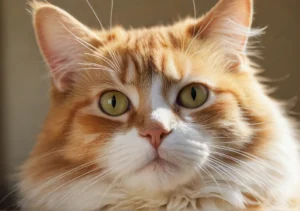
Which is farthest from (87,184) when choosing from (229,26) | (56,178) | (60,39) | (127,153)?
(229,26)

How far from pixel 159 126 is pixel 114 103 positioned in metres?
0.21

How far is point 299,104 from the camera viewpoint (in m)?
1.83

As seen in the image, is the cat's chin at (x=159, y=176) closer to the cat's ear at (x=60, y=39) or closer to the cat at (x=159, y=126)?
the cat at (x=159, y=126)

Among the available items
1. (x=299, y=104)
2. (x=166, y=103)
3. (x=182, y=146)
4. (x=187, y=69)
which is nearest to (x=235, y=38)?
(x=187, y=69)

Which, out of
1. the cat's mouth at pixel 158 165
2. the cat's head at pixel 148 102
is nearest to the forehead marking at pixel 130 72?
the cat's head at pixel 148 102

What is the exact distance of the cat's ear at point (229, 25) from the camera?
1342mm

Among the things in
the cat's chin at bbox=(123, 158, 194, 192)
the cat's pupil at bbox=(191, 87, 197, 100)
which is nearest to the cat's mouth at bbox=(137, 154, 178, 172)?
the cat's chin at bbox=(123, 158, 194, 192)

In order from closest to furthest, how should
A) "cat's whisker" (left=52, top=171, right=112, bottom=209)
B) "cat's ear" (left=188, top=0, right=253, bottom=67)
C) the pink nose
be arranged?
the pink nose
"cat's whisker" (left=52, top=171, right=112, bottom=209)
"cat's ear" (left=188, top=0, right=253, bottom=67)

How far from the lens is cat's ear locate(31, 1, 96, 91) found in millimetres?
1330

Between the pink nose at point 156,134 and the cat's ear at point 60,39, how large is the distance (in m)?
0.39

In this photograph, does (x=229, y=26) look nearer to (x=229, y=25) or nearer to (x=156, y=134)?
(x=229, y=25)

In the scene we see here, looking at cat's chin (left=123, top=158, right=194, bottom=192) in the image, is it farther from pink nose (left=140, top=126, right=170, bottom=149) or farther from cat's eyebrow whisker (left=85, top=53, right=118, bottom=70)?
cat's eyebrow whisker (left=85, top=53, right=118, bottom=70)

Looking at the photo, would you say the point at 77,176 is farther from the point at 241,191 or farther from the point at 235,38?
the point at 235,38

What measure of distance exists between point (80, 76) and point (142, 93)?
25cm
